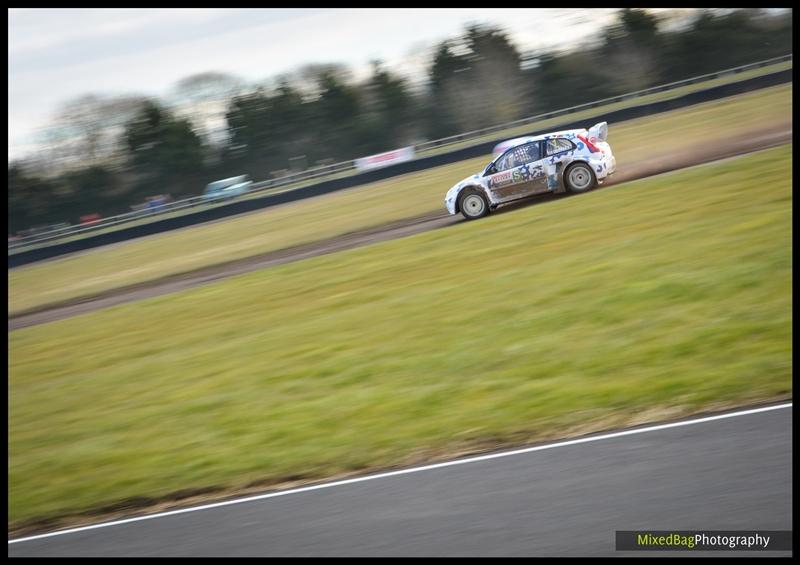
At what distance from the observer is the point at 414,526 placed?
5.80 m

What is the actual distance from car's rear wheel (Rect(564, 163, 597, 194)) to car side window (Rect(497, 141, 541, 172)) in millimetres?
731

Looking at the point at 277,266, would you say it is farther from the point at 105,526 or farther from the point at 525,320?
the point at 105,526

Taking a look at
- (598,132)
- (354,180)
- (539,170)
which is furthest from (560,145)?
(354,180)

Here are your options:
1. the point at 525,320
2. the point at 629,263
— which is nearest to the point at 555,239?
the point at 629,263

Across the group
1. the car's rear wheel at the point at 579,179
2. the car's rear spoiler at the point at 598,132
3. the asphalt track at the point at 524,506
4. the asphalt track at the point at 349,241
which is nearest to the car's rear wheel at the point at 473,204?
the asphalt track at the point at 349,241

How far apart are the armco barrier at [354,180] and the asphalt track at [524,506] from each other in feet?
84.7

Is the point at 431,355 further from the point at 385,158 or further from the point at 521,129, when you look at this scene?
the point at 385,158

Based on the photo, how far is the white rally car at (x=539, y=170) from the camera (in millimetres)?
16672

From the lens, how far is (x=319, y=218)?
25188mm

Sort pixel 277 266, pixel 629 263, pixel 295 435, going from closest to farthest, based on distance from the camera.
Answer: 1. pixel 295 435
2. pixel 629 263
3. pixel 277 266

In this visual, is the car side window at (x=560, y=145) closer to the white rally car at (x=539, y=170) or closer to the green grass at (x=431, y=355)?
the white rally car at (x=539, y=170)

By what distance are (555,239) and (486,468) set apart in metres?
7.82

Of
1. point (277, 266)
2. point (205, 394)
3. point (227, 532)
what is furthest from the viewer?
point (277, 266)

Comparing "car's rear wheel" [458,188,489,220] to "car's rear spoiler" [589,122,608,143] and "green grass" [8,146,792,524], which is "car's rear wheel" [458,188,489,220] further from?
"car's rear spoiler" [589,122,608,143]
